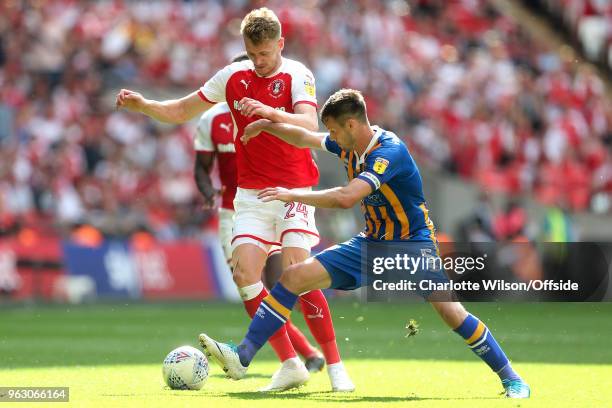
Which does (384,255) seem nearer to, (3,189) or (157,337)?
(157,337)

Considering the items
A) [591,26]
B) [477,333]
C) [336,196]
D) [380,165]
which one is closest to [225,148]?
[380,165]

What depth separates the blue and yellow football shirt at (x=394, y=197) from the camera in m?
8.10

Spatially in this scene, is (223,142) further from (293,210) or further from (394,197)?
(394,197)

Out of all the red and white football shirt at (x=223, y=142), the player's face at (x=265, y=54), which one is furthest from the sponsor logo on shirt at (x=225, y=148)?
the player's face at (x=265, y=54)

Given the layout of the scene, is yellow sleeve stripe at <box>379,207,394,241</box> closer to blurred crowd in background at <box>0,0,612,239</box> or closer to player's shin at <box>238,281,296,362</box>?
player's shin at <box>238,281,296,362</box>

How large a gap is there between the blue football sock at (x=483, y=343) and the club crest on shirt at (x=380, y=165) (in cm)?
112

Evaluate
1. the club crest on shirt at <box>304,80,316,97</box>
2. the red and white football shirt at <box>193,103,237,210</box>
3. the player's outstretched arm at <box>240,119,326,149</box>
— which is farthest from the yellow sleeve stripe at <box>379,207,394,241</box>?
the red and white football shirt at <box>193,103,237,210</box>

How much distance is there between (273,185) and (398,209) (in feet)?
3.77

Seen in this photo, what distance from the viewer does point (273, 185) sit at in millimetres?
8977

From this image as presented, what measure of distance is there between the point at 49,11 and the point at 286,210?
15562mm

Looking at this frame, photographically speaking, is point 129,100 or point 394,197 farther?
point 129,100

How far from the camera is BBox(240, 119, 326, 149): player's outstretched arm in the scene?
8.30 m

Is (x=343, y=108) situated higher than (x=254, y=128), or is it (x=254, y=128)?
(x=343, y=108)

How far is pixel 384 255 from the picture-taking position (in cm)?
818
